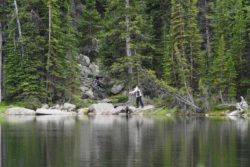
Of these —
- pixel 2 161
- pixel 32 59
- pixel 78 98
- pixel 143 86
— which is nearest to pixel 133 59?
pixel 143 86

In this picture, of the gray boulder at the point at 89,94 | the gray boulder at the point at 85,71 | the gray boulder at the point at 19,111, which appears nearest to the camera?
the gray boulder at the point at 19,111

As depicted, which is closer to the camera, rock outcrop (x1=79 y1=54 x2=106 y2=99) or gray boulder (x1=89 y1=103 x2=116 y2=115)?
gray boulder (x1=89 y1=103 x2=116 y2=115)

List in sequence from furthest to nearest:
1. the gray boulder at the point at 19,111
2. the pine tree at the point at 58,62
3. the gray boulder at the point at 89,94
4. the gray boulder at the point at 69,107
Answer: the gray boulder at the point at 89,94
the pine tree at the point at 58,62
the gray boulder at the point at 69,107
the gray boulder at the point at 19,111

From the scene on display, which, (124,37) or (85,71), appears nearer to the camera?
(124,37)

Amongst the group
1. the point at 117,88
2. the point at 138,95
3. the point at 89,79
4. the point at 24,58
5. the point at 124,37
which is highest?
the point at 124,37

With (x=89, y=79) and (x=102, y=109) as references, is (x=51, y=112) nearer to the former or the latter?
(x=102, y=109)

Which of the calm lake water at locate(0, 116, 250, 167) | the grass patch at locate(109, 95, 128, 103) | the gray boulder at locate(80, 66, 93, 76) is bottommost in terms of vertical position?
the calm lake water at locate(0, 116, 250, 167)

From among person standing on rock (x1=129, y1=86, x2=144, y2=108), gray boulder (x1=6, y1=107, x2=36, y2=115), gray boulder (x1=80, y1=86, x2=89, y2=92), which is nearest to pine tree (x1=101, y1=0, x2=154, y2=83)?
gray boulder (x1=80, y1=86, x2=89, y2=92)

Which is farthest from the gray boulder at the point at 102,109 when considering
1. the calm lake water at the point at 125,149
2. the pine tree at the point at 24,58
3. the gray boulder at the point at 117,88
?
the calm lake water at the point at 125,149

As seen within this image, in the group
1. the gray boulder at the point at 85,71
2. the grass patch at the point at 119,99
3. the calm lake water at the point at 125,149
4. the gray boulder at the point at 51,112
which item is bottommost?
the calm lake water at the point at 125,149

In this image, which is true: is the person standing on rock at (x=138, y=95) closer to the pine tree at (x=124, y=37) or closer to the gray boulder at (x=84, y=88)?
the pine tree at (x=124, y=37)

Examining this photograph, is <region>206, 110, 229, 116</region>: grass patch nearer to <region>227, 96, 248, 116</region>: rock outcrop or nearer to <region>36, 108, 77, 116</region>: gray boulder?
<region>227, 96, 248, 116</region>: rock outcrop

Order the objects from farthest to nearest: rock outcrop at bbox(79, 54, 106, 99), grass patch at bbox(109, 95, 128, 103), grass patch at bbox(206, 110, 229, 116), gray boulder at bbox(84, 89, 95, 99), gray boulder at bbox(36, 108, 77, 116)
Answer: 1. rock outcrop at bbox(79, 54, 106, 99)
2. gray boulder at bbox(84, 89, 95, 99)
3. grass patch at bbox(109, 95, 128, 103)
4. gray boulder at bbox(36, 108, 77, 116)
5. grass patch at bbox(206, 110, 229, 116)

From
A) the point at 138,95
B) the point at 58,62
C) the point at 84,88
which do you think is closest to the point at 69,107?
the point at 58,62
